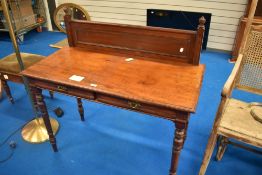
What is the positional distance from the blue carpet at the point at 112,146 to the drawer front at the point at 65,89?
754mm

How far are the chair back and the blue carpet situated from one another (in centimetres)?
61

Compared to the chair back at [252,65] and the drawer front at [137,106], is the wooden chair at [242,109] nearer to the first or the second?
the chair back at [252,65]

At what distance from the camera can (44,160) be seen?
205 cm

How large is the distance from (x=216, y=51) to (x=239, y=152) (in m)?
2.27

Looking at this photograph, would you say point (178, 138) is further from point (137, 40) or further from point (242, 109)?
point (137, 40)

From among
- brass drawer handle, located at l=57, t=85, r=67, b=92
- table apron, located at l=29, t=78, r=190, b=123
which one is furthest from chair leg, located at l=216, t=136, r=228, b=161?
brass drawer handle, located at l=57, t=85, r=67, b=92

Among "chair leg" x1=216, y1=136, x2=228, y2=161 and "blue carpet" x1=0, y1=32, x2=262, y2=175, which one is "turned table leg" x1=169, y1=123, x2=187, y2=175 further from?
"chair leg" x1=216, y1=136, x2=228, y2=161

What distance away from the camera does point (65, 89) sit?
61.9 inches

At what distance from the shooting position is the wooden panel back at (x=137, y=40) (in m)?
1.62

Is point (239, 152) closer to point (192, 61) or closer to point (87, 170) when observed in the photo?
point (192, 61)

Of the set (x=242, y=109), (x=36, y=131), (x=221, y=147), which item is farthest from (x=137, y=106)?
(x=36, y=131)

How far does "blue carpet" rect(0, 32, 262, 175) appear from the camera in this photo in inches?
77.1

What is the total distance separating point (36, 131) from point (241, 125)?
1830mm

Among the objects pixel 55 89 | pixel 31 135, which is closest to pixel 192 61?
pixel 55 89
